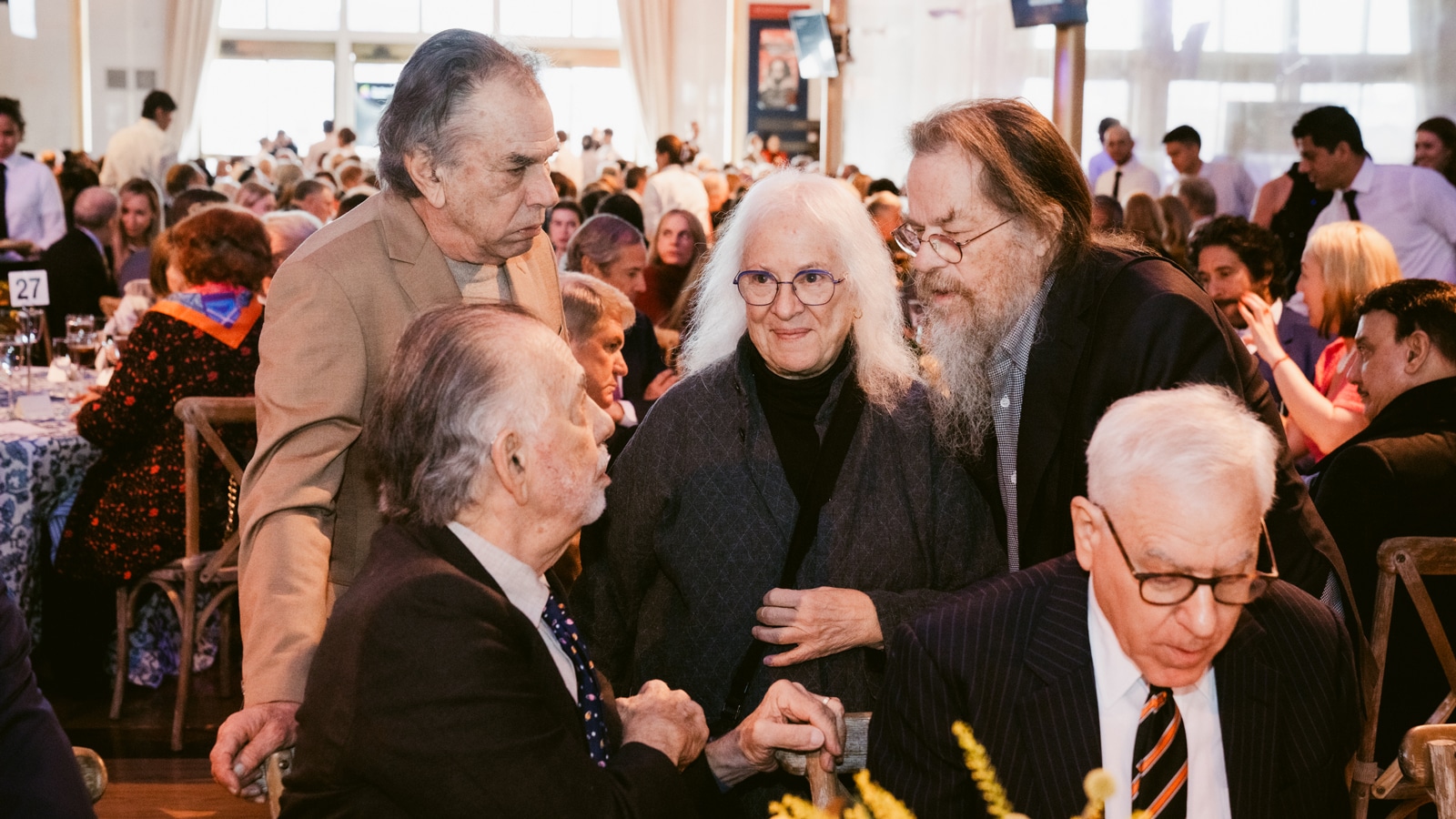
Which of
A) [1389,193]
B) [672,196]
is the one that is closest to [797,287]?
[1389,193]

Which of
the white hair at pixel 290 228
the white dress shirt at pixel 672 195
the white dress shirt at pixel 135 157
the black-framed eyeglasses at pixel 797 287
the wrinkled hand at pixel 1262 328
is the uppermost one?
A: the white dress shirt at pixel 135 157

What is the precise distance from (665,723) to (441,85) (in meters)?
0.97

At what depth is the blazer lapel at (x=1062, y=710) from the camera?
1.62m

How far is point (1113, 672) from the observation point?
5.42ft

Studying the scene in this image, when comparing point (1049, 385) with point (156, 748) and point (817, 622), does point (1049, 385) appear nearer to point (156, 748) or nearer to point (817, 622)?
point (817, 622)

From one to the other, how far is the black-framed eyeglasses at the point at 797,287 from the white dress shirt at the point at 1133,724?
74 centimetres

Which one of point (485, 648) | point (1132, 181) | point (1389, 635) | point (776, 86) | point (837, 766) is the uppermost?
point (776, 86)

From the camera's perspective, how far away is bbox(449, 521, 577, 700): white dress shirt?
1.55 m

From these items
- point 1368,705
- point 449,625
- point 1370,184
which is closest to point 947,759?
point 449,625

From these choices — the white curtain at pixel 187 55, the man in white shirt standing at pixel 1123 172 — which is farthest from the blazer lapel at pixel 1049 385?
the white curtain at pixel 187 55

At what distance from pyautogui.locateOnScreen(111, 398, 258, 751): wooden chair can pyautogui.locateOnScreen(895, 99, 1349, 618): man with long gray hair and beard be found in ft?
7.97

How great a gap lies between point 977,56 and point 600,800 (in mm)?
11671

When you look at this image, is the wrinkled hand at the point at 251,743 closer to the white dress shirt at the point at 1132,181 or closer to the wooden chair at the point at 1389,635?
the wooden chair at the point at 1389,635

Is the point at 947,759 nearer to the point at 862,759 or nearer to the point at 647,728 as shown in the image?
the point at 862,759
